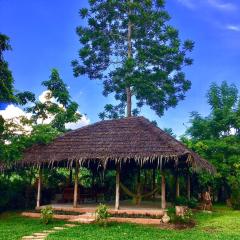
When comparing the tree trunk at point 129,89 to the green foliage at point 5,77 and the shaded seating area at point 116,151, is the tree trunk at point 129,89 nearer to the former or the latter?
the shaded seating area at point 116,151

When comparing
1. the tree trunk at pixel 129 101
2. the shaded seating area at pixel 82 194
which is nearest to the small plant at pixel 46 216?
the shaded seating area at pixel 82 194

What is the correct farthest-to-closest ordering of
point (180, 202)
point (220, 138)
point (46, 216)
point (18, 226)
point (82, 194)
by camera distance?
1. point (220, 138)
2. point (82, 194)
3. point (180, 202)
4. point (46, 216)
5. point (18, 226)

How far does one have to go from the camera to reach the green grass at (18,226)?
1308 cm

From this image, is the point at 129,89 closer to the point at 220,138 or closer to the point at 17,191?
the point at 220,138

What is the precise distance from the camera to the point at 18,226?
48.6 ft

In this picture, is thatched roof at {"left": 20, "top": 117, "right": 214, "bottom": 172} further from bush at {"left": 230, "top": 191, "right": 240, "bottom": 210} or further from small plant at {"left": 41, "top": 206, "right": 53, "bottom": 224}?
bush at {"left": 230, "top": 191, "right": 240, "bottom": 210}

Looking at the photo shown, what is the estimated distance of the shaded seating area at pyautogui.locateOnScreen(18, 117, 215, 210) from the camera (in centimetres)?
1636

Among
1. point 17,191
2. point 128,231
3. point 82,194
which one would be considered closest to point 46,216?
point 128,231

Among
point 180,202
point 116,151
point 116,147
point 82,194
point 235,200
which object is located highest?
point 116,147

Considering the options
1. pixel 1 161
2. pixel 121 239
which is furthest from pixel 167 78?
pixel 121 239

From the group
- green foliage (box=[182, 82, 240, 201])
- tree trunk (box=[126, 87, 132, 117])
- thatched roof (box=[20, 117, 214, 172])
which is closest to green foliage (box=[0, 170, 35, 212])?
thatched roof (box=[20, 117, 214, 172])

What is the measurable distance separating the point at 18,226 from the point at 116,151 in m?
4.63

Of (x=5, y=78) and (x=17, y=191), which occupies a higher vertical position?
(x=5, y=78)

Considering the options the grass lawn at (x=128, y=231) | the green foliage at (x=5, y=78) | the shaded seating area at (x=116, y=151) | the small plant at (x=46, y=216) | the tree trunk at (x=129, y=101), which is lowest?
the grass lawn at (x=128, y=231)
